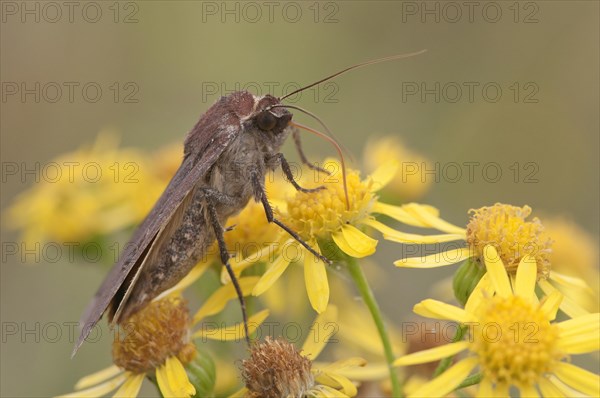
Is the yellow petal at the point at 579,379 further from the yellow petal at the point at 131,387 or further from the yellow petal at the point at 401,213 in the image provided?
the yellow petal at the point at 131,387

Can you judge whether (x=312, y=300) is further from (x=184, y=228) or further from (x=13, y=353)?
(x=13, y=353)

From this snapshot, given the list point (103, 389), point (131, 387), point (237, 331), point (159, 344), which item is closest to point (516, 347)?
point (237, 331)

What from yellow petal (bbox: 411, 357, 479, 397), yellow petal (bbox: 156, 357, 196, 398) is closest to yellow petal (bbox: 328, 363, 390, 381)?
yellow petal (bbox: 156, 357, 196, 398)

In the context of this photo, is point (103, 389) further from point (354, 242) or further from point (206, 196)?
point (354, 242)

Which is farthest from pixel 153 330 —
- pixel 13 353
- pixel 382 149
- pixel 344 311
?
pixel 13 353

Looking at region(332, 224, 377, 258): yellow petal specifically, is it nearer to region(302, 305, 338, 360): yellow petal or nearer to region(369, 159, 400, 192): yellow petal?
region(302, 305, 338, 360): yellow petal

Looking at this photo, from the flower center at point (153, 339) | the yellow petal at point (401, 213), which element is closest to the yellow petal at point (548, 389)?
the yellow petal at point (401, 213)
